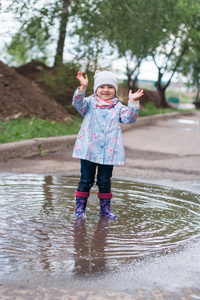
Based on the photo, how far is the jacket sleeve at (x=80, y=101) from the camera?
13.0 feet

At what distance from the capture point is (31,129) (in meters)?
8.65

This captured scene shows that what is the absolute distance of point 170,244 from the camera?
10.7 ft

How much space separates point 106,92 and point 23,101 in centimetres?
709

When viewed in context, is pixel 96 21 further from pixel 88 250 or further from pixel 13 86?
pixel 88 250

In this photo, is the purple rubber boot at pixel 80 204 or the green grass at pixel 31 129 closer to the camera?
the purple rubber boot at pixel 80 204

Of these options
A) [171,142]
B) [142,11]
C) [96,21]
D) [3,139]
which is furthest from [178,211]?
[142,11]

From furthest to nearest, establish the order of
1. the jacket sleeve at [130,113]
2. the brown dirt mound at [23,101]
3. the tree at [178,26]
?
the tree at [178,26], the brown dirt mound at [23,101], the jacket sleeve at [130,113]

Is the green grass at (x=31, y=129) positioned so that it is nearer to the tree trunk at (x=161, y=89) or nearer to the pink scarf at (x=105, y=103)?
the pink scarf at (x=105, y=103)

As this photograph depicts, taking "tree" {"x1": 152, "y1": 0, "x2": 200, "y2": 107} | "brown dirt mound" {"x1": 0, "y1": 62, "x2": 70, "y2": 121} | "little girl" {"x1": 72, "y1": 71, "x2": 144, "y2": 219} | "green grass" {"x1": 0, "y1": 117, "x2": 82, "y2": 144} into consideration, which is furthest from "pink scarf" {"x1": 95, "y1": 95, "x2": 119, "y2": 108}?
"tree" {"x1": 152, "y1": 0, "x2": 200, "y2": 107}

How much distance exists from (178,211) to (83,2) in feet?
28.3

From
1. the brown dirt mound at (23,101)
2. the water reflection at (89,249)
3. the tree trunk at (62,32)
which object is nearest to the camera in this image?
the water reflection at (89,249)

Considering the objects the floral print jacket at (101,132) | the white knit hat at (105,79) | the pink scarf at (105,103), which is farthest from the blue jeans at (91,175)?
the white knit hat at (105,79)

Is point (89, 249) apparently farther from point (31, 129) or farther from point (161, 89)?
point (161, 89)

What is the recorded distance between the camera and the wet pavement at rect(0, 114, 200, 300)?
2424 millimetres
